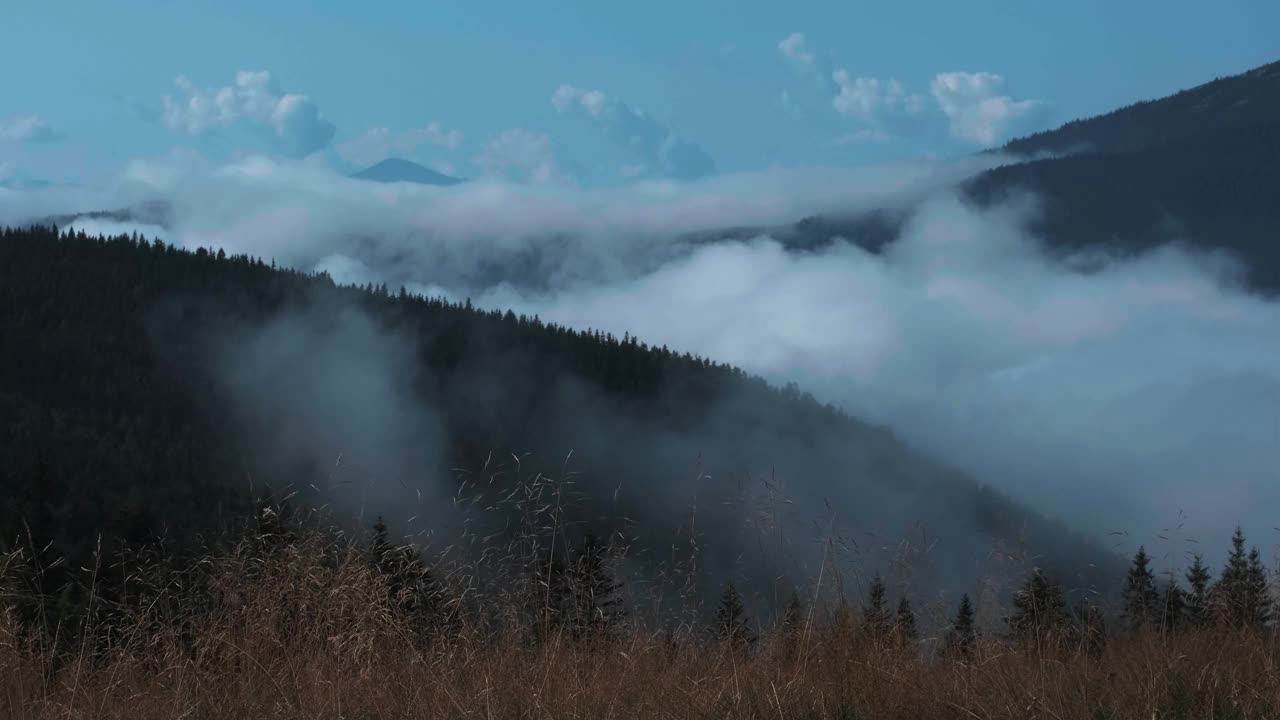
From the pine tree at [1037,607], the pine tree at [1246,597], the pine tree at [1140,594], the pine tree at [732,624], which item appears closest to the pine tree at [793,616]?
the pine tree at [732,624]

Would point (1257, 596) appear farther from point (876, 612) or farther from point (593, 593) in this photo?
point (593, 593)

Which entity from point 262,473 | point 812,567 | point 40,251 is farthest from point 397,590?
point 40,251

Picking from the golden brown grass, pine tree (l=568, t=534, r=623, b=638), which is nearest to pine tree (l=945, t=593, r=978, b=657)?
the golden brown grass

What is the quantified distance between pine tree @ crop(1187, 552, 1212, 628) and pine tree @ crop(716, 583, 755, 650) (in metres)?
3.12

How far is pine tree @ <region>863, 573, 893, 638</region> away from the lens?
624 cm

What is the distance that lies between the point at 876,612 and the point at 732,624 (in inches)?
36.3

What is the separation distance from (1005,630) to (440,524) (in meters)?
4.11

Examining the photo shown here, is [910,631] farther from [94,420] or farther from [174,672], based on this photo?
[94,420]

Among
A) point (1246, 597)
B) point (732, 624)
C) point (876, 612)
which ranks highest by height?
point (1246, 597)

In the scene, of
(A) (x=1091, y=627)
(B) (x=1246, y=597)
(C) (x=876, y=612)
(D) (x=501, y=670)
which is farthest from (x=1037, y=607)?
(D) (x=501, y=670)

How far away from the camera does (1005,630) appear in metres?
7.55

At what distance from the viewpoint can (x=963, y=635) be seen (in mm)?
6598

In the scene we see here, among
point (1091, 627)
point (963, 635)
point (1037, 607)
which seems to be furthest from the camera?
point (1037, 607)

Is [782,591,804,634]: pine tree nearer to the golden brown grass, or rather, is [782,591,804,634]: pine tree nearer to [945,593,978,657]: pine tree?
the golden brown grass
